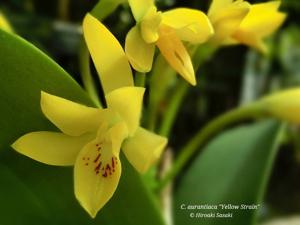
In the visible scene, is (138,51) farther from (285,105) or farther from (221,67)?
(221,67)

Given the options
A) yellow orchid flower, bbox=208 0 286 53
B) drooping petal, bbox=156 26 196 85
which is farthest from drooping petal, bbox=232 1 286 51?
drooping petal, bbox=156 26 196 85

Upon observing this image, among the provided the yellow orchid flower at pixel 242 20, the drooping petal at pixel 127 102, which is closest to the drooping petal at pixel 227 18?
the yellow orchid flower at pixel 242 20

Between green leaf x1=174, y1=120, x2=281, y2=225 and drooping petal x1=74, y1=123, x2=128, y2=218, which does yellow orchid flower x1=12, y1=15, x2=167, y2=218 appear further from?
green leaf x1=174, y1=120, x2=281, y2=225

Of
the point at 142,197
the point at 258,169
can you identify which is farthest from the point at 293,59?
the point at 142,197

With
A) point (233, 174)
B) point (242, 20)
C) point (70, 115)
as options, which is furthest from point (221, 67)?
point (70, 115)

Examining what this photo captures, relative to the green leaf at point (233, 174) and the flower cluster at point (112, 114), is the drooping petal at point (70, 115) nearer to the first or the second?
the flower cluster at point (112, 114)

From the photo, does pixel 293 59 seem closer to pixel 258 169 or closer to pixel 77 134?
pixel 258 169

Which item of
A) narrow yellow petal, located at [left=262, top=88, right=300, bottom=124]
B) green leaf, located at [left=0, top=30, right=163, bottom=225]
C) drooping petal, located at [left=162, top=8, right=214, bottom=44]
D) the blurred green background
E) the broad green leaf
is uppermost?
the broad green leaf
